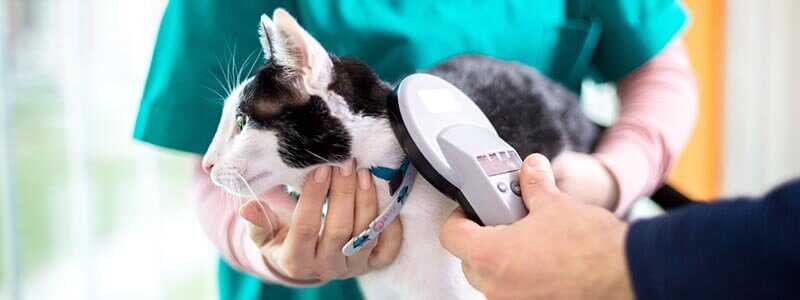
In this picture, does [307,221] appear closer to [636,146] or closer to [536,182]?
[536,182]

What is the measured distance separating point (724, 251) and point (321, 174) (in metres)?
0.25

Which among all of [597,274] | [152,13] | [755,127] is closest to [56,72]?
[152,13]

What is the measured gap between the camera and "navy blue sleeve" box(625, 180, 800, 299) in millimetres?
272

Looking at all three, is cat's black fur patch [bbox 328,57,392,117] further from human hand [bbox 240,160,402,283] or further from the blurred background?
the blurred background

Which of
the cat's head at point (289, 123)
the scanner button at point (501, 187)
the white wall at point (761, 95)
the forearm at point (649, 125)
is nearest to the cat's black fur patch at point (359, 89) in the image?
the cat's head at point (289, 123)

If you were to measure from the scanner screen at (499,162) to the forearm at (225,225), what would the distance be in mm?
204

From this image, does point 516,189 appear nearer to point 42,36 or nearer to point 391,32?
point 391,32

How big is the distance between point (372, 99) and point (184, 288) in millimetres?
319

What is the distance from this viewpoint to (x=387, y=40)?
0.56 meters

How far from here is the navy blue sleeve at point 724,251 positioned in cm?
27

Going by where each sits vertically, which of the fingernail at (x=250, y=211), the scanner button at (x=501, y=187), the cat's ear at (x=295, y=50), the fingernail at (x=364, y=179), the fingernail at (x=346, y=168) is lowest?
the fingernail at (x=250, y=211)

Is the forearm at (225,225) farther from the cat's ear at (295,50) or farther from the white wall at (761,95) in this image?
the white wall at (761,95)

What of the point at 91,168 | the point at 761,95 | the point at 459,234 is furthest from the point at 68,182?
the point at 761,95

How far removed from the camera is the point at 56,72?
0.63 metres
